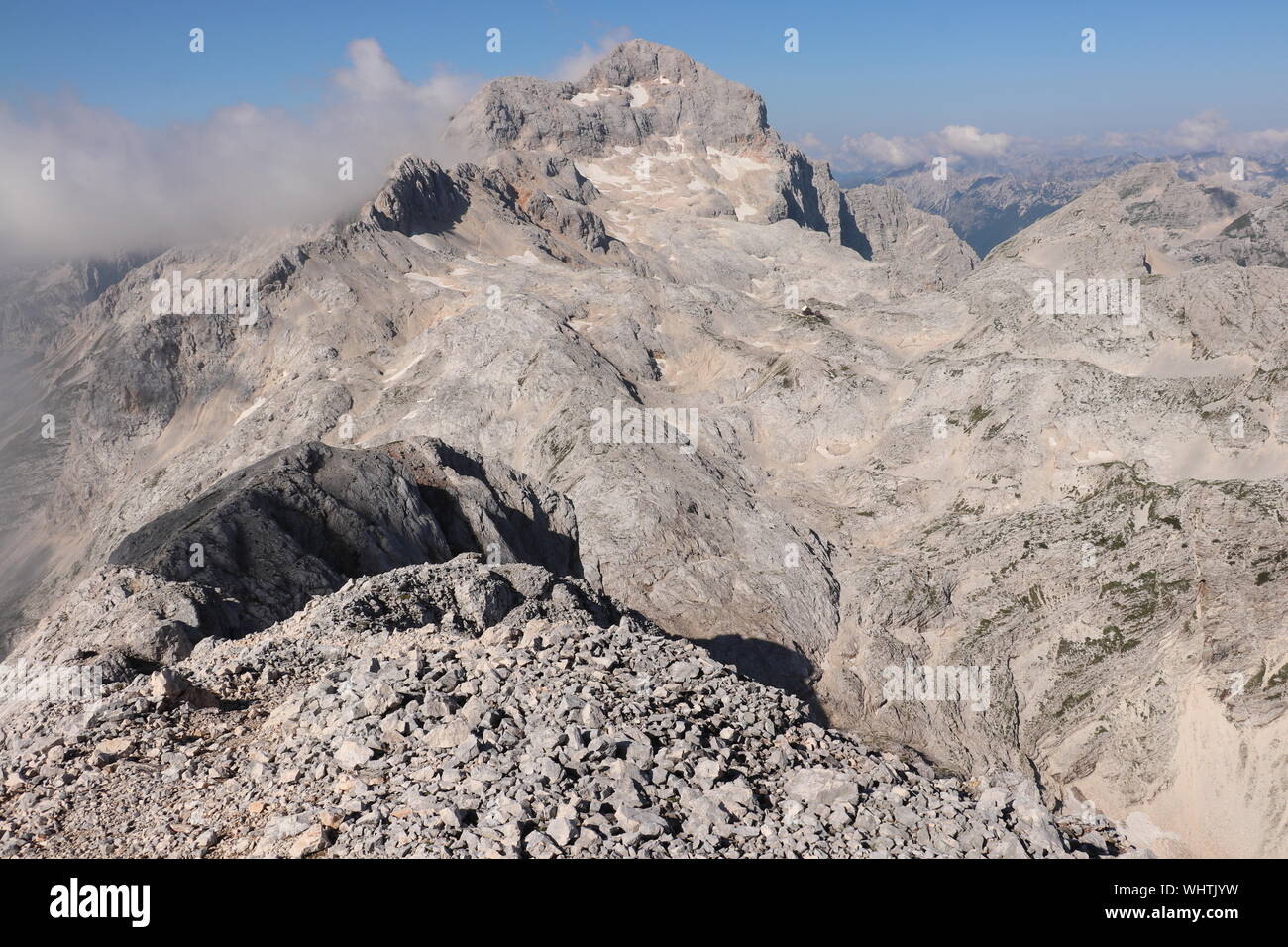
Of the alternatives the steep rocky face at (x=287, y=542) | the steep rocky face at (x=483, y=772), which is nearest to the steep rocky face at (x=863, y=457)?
the steep rocky face at (x=287, y=542)

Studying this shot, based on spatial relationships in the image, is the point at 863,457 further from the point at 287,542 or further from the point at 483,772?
the point at 483,772

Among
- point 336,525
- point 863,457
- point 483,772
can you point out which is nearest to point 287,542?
point 336,525

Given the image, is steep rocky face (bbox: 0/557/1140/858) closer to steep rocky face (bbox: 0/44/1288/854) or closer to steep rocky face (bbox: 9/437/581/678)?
steep rocky face (bbox: 9/437/581/678)

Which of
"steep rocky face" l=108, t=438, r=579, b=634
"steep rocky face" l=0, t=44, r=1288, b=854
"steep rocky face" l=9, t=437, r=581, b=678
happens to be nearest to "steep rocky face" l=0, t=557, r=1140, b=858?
"steep rocky face" l=9, t=437, r=581, b=678

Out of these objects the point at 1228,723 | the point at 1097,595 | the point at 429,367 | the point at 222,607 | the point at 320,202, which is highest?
the point at 320,202
